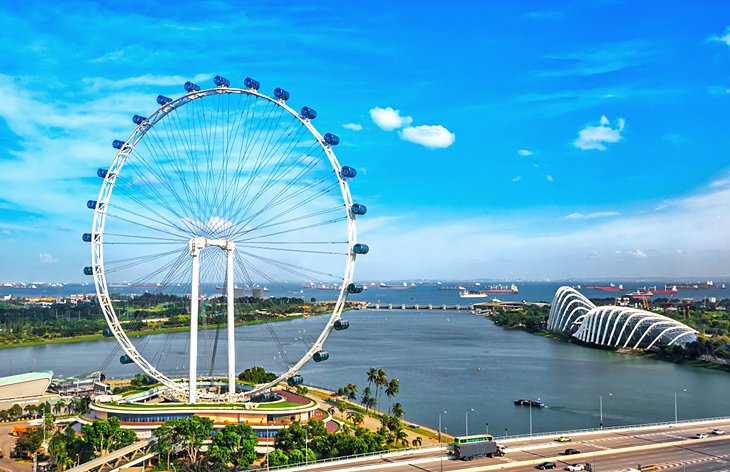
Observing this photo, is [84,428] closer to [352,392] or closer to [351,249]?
[351,249]

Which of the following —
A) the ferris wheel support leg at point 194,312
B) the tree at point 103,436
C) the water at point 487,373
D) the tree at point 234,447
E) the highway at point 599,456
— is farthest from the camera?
the water at point 487,373

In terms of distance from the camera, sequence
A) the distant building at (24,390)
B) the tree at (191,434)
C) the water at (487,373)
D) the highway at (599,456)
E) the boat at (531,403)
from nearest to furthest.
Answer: the highway at (599,456)
the tree at (191,434)
the water at (487,373)
the distant building at (24,390)
the boat at (531,403)

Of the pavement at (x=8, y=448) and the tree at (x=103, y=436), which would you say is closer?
the tree at (x=103, y=436)

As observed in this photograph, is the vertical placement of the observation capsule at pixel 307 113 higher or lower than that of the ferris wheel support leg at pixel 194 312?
higher

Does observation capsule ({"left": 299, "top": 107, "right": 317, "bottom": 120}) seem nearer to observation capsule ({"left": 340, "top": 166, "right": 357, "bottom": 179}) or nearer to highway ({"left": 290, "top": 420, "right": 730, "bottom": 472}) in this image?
observation capsule ({"left": 340, "top": 166, "right": 357, "bottom": 179})

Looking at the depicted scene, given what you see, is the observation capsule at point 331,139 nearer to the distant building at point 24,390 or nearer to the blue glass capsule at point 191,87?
the blue glass capsule at point 191,87

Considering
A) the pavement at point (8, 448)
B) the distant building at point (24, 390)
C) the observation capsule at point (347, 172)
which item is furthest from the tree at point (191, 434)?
the distant building at point (24, 390)
